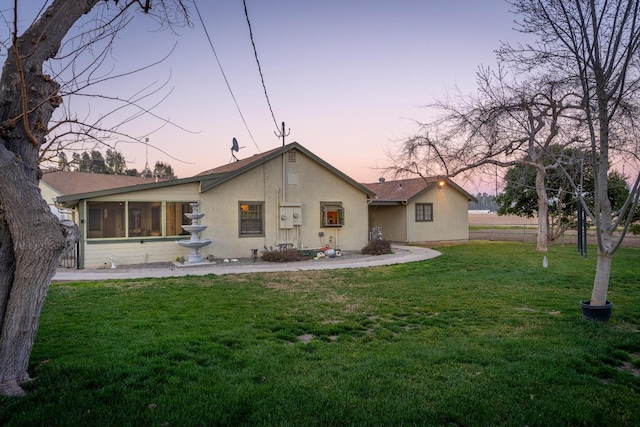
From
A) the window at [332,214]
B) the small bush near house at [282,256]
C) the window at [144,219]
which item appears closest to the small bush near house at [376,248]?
the window at [332,214]

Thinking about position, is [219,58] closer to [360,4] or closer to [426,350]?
[360,4]

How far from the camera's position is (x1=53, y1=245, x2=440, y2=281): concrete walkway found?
410 inches

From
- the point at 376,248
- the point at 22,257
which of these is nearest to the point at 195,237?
the point at 376,248

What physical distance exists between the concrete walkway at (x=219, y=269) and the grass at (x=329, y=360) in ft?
7.82

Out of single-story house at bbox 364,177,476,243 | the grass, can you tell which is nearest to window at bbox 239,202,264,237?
the grass

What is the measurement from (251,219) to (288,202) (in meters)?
1.57

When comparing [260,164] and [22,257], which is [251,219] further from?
[22,257]

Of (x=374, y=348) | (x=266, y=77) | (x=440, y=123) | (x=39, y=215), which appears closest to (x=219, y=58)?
(x=266, y=77)

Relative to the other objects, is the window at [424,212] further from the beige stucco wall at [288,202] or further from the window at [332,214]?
the window at [332,214]

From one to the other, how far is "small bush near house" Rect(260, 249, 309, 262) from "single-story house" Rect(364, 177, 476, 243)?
7.69m

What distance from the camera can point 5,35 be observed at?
3375 millimetres

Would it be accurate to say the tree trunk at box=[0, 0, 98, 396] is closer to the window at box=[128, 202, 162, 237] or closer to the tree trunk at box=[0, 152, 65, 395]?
the tree trunk at box=[0, 152, 65, 395]

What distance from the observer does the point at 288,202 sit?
1538cm

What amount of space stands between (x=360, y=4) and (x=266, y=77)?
2.79m
